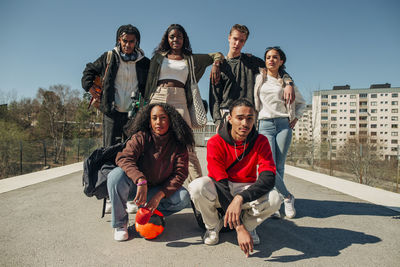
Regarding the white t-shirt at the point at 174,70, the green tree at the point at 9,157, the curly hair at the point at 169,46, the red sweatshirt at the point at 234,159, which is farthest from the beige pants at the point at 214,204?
the green tree at the point at 9,157

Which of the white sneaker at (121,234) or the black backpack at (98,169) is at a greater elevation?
the black backpack at (98,169)

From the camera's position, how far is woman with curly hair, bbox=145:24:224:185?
3.05m

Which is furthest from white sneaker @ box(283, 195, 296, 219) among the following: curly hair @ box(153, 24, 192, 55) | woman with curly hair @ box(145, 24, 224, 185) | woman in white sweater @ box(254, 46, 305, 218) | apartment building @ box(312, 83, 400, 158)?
apartment building @ box(312, 83, 400, 158)

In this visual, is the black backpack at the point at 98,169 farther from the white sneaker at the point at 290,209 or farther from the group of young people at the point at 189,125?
the white sneaker at the point at 290,209

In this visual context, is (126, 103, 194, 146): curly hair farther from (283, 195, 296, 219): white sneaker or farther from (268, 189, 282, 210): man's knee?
(283, 195, 296, 219): white sneaker

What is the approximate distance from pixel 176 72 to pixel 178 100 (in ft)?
1.17

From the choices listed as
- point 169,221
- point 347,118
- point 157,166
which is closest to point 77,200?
point 169,221

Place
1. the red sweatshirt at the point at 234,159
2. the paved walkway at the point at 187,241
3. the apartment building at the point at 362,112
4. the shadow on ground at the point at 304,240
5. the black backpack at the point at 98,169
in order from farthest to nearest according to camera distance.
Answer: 1. the apartment building at the point at 362,112
2. the black backpack at the point at 98,169
3. the red sweatshirt at the point at 234,159
4. the shadow on ground at the point at 304,240
5. the paved walkway at the point at 187,241

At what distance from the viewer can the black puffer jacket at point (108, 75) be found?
3045 mm

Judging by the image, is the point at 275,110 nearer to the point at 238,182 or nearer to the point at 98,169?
the point at 238,182

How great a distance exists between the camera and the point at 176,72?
3084mm

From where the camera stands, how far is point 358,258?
1930mm

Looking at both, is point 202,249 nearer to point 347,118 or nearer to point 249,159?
point 249,159

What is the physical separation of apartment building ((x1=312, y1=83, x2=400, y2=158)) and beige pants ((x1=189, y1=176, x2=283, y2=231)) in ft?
230
